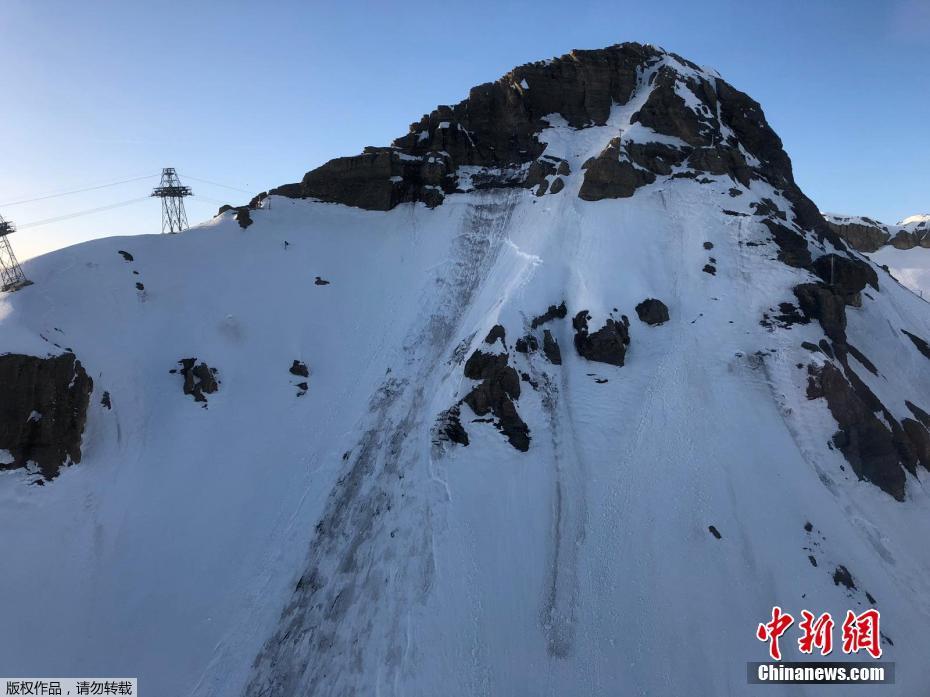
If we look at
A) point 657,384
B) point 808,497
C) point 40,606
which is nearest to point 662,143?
point 657,384

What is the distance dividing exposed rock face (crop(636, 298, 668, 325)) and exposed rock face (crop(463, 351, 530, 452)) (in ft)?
33.7

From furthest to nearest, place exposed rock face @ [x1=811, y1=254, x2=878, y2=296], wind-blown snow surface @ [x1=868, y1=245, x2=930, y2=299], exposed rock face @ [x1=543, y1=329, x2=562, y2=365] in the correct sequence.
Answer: wind-blown snow surface @ [x1=868, y1=245, x2=930, y2=299], exposed rock face @ [x1=811, y1=254, x2=878, y2=296], exposed rock face @ [x1=543, y1=329, x2=562, y2=365]

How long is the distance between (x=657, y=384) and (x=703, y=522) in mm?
8598

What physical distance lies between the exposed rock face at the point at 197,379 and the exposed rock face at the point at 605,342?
22163 mm

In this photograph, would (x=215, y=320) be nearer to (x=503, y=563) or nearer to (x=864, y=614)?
(x=503, y=563)

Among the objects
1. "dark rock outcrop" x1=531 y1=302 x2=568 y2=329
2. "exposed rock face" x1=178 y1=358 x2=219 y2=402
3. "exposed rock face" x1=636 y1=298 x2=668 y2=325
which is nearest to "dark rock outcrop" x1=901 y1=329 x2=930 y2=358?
"exposed rock face" x1=636 y1=298 x2=668 y2=325

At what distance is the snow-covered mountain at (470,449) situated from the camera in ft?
62.2

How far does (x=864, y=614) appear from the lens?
67.3 feet

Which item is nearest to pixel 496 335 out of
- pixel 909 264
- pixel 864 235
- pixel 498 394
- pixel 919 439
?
pixel 498 394

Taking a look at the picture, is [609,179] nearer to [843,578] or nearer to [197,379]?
[843,578]

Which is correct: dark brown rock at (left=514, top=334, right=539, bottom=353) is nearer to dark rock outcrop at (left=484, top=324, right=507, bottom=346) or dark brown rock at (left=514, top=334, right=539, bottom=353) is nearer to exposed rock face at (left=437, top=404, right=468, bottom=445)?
dark rock outcrop at (left=484, top=324, right=507, bottom=346)

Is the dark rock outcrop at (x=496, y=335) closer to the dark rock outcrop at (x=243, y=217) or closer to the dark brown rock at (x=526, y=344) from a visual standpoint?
the dark brown rock at (x=526, y=344)

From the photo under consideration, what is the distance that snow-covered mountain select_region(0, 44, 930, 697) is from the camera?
62.2ft

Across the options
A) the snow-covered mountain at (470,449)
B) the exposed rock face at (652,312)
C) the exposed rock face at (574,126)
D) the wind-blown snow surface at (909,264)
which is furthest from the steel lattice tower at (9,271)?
the wind-blown snow surface at (909,264)
